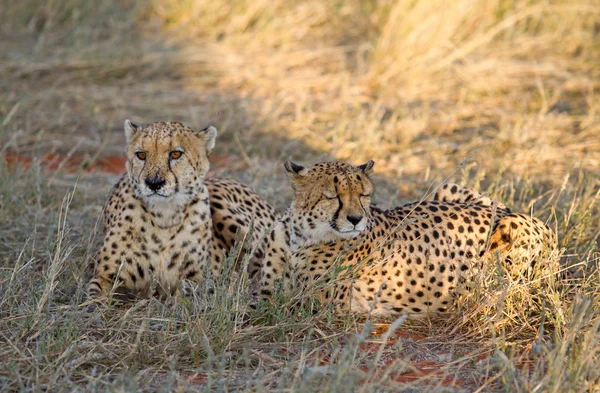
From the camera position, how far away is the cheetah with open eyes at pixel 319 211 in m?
3.69

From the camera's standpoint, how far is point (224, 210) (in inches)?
186

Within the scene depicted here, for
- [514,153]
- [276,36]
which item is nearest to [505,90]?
[514,153]

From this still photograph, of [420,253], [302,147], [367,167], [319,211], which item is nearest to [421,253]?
[420,253]

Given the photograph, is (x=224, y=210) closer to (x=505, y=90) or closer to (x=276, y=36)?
(x=505, y=90)

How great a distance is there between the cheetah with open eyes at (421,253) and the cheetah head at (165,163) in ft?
2.11

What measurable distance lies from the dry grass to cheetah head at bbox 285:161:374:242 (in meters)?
0.34

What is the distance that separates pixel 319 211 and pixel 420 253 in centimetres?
66

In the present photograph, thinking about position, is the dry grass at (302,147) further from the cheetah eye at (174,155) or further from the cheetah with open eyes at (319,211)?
the cheetah eye at (174,155)

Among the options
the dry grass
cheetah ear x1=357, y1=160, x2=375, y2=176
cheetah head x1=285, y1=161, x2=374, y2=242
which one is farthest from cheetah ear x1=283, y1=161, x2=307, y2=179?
the dry grass

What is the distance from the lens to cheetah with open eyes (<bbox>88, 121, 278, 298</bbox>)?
4133 mm

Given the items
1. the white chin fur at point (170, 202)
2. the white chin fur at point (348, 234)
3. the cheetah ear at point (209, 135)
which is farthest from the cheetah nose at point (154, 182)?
the white chin fur at point (348, 234)

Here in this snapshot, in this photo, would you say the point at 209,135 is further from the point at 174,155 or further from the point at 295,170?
the point at 295,170

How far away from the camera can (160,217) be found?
4.25 metres

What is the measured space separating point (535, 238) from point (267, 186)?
199 cm
